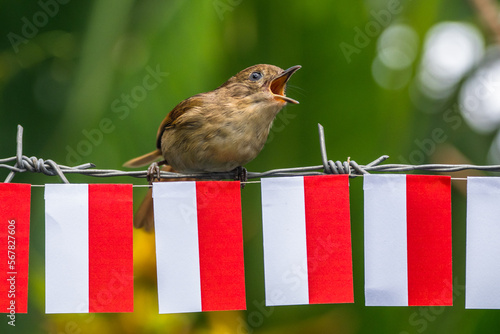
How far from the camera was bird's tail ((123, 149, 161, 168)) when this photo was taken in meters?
3.36

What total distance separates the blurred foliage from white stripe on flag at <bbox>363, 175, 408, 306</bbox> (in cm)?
107

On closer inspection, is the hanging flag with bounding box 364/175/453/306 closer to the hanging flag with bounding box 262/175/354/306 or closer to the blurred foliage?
the hanging flag with bounding box 262/175/354/306

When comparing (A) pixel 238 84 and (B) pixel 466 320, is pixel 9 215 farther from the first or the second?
(B) pixel 466 320

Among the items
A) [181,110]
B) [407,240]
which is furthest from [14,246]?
[407,240]

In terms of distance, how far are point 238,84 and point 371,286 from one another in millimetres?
1355

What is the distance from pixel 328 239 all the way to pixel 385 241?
7.8 inches

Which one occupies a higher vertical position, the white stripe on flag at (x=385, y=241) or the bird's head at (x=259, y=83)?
the bird's head at (x=259, y=83)

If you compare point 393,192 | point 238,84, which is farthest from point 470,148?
point 393,192

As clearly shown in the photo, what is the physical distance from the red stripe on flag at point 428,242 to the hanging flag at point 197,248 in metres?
0.60

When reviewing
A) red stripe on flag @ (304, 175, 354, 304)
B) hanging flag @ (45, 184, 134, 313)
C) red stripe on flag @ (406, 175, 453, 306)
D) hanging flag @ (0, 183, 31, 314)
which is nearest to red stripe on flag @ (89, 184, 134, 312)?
hanging flag @ (45, 184, 134, 313)

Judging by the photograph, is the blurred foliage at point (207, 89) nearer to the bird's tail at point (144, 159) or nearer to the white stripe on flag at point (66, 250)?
the bird's tail at point (144, 159)

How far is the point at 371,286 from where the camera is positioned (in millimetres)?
2082

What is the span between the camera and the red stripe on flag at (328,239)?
2.06m

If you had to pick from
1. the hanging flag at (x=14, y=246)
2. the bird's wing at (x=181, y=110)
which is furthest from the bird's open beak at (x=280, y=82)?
the hanging flag at (x=14, y=246)
